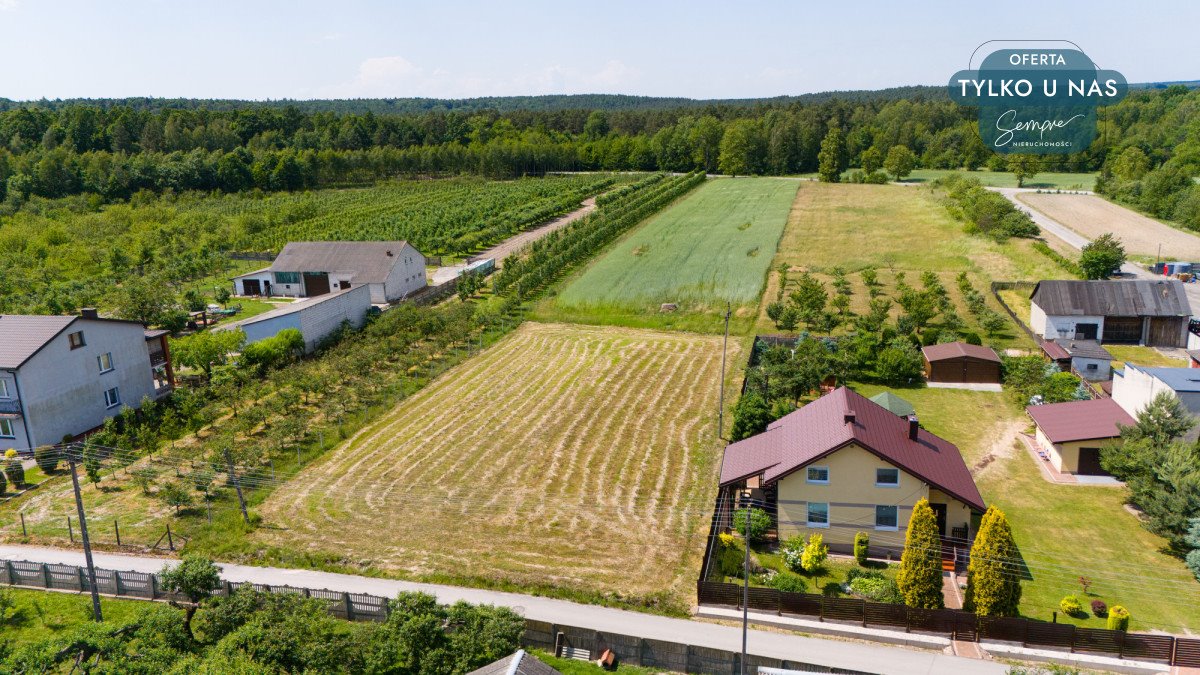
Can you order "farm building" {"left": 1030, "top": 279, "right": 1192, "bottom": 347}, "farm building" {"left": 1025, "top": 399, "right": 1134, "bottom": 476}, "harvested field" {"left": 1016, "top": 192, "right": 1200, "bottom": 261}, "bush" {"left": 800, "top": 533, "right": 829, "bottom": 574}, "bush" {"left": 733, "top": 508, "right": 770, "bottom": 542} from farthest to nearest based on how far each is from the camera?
"harvested field" {"left": 1016, "top": 192, "right": 1200, "bottom": 261}
"farm building" {"left": 1030, "top": 279, "right": 1192, "bottom": 347}
"farm building" {"left": 1025, "top": 399, "right": 1134, "bottom": 476}
"bush" {"left": 733, "top": 508, "right": 770, "bottom": 542}
"bush" {"left": 800, "top": 533, "right": 829, "bottom": 574}

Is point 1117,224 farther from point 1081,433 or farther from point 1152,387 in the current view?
point 1081,433

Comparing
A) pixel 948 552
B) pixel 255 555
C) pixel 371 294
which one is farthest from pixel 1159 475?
pixel 371 294

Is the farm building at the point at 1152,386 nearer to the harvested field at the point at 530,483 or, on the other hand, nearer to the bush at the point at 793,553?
the bush at the point at 793,553

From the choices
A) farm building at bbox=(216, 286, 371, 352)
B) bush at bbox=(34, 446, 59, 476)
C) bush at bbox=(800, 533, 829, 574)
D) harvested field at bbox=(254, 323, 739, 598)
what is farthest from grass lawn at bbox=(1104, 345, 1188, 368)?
bush at bbox=(34, 446, 59, 476)

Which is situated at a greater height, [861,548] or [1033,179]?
[1033,179]

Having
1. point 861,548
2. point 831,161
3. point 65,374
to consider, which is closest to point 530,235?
point 65,374

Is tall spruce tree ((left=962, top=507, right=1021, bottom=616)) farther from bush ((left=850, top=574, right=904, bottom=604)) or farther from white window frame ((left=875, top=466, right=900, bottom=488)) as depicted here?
white window frame ((left=875, top=466, right=900, bottom=488))
